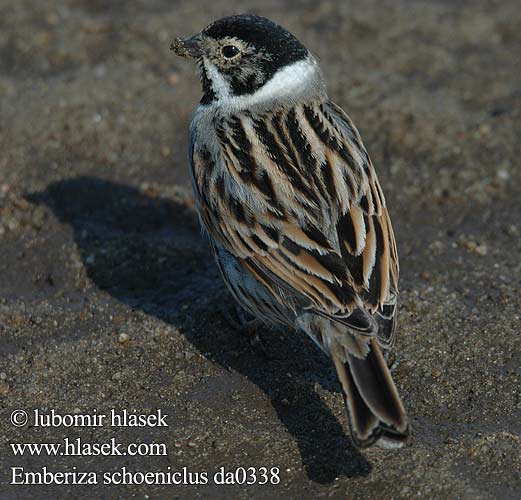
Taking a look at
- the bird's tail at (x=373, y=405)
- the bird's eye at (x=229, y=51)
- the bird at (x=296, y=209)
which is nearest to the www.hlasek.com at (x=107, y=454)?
the bird's tail at (x=373, y=405)

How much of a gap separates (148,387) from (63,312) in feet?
3.10

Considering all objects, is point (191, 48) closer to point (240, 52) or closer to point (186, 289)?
point (240, 52)

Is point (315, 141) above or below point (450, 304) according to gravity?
above

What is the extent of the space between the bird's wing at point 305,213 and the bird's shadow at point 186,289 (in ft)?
2.23

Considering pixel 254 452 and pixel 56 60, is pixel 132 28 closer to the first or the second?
pixel 56 60

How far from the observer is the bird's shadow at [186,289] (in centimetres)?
540

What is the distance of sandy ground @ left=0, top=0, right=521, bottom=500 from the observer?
522cm

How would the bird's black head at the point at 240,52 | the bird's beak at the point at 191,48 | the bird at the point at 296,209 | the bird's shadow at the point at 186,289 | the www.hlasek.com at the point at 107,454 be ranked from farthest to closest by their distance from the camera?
1. the bird's beak at the point at 191,48
2. the bird's black head at the point at 240,52
3. the bird's shadow at the point at 186,289
4. the www.hlasek.com at the point at 107,454
5. the bird at the point at 296,209

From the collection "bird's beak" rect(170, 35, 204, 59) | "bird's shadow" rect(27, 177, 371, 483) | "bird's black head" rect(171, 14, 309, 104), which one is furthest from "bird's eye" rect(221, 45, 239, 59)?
"bird's shadow" rect(27, 177, 371, 483)

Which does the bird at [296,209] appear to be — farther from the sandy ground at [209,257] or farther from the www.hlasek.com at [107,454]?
the www.hlasek.com at [107,454]

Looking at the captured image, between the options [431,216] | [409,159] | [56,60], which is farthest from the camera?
[56,60]

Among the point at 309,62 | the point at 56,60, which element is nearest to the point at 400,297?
the point at 309,62

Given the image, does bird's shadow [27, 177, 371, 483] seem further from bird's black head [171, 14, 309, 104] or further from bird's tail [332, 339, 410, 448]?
bird's black head [171, 14, 309, 104]

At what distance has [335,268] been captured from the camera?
17.0 feet
